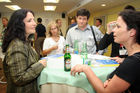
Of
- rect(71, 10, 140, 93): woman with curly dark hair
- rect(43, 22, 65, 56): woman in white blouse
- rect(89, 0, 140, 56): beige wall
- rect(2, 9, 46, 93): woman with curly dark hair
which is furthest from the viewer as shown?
rect(89, 0, 140, 56): beige wall

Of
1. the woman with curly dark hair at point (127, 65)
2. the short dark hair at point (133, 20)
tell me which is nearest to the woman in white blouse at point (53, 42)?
the woman with curly dark hair at point (127, 65)

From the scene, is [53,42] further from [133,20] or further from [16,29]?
[133,20]

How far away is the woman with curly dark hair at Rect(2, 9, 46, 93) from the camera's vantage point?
1.14m

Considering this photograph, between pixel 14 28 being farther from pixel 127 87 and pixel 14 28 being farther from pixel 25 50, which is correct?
pixel 127 87

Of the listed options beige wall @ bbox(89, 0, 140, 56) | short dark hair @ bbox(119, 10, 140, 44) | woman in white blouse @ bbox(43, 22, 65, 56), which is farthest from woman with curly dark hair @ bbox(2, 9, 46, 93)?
beige wall @ bbox(89, 0, 140, 56)

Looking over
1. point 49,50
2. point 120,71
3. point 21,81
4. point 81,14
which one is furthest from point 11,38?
point 81,14

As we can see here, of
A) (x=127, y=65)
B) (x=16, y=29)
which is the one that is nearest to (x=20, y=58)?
(x=16, y=29)

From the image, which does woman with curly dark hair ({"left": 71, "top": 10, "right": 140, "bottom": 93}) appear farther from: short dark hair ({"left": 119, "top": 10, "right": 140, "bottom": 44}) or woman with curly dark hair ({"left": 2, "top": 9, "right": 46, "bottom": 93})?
woman with curly dark hair ({"left": 2, "top": 9, "right": 46, "bottom": 93})

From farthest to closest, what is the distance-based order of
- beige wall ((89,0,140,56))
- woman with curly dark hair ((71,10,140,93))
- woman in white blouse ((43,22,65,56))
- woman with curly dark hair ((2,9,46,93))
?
beige wall ((89,0,140,56)), woman in white blouse ((43,22,65,56)), woman with curly dark hair ((2,9,46,93)), woman with curly dark hair ((71,10,140,93))

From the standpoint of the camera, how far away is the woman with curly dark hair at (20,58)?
3.75 feet

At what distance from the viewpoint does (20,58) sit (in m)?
1.15

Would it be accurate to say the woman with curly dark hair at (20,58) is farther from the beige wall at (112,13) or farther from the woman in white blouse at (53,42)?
the beige wall at (112,13)

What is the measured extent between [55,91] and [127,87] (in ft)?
2.18

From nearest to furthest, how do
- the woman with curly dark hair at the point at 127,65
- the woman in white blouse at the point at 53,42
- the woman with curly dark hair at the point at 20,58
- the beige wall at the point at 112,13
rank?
the woman with curly dark hair at the point at 127,65
the woman with curly dark hair at the point at 20,58
the woman in white blouse at the point at 53,42
the beige wall at the point at 112,13
